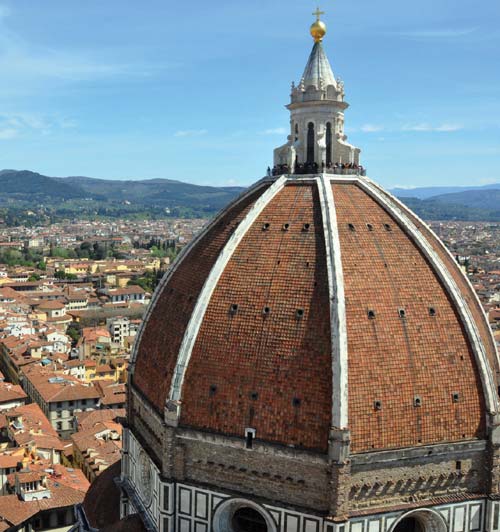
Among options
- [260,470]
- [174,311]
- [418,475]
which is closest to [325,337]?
[260,470]

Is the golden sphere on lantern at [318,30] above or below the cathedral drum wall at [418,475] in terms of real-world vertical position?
above

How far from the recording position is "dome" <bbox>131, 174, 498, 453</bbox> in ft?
52.3

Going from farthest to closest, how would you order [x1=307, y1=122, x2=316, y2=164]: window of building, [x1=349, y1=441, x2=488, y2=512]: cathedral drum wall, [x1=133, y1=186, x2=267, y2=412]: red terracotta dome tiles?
[x1=307, y1=122, x2=316, y2=164]: window of building
[x1=133, y1=186, x2=267, y2=412]: red terracotta dome tiles
[x1=349, y1=441, x2=488, y2=512]: cathedral drum wall

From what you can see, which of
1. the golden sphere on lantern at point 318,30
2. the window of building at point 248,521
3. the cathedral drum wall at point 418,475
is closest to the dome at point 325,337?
the cathedral drum wall at point 418,475

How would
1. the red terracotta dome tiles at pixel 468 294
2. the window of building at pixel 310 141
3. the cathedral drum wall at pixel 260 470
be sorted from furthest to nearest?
the window of building at pixel 310 141
the red terracotta dome tiles at pixel 468 294
the cathedral drum wall at pixel 260 470

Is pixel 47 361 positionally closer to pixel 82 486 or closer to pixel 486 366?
pixel 82 486

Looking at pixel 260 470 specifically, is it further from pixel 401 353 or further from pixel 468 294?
pixel 468 294

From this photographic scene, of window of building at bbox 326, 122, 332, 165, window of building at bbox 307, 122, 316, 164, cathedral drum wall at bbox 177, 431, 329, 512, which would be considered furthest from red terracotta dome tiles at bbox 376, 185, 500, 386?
cathedral drum wall at bbox 177, 431, 329, 512

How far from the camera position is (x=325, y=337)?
52.8ft

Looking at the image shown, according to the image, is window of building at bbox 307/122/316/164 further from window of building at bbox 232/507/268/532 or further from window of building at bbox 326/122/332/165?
window of building at bbox 232/507/268/532

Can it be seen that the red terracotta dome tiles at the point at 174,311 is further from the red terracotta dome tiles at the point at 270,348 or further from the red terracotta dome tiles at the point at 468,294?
the red terracotta dome tiles at the point at 468,294

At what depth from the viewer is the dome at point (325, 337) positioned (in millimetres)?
15930

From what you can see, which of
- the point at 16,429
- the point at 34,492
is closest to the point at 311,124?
the point at 34,492

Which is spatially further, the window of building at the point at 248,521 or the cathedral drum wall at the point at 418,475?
the window of building at the point at 248,521
